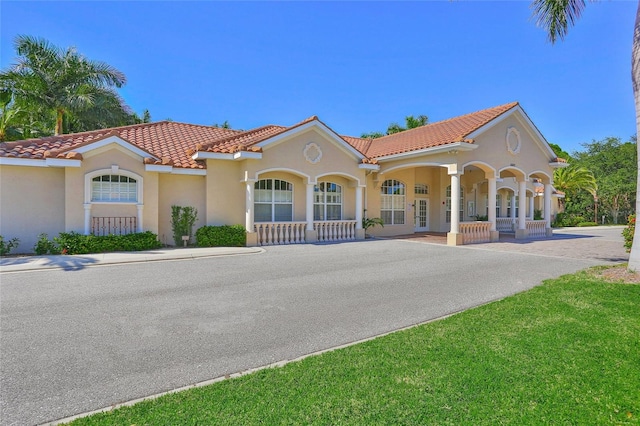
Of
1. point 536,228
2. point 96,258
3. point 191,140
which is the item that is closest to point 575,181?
point 536,228

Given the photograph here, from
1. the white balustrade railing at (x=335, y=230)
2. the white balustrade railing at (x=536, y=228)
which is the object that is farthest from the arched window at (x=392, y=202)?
the white balustrade railing at (x=536, y=228)

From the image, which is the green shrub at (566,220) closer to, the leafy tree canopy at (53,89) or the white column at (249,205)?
the white column at (249,205)

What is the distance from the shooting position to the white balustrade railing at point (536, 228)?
798 inches

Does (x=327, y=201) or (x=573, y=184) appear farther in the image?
(x=573, y=184)

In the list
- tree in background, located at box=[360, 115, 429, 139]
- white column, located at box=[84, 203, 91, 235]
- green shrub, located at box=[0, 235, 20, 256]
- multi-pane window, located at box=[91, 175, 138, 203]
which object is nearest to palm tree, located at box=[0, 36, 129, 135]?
multi-pane window, located at box=[91, 175, 138, 203]

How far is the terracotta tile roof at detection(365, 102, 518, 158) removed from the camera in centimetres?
1652

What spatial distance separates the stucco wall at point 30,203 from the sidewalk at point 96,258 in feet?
5.53

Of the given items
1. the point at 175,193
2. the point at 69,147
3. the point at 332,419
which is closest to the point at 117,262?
the point at 175,193

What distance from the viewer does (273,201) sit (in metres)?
16.4

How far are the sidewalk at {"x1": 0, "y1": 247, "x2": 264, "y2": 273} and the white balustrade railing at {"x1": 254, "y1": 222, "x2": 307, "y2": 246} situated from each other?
191 centimetres

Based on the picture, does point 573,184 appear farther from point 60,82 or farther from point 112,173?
point 60,82

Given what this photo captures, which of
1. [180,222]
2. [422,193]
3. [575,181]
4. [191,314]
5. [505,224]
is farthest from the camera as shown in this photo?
[575,181]

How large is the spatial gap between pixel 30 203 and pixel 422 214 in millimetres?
20185

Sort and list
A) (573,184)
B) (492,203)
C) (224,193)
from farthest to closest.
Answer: (573,184)
(492,203)
(224,193)
